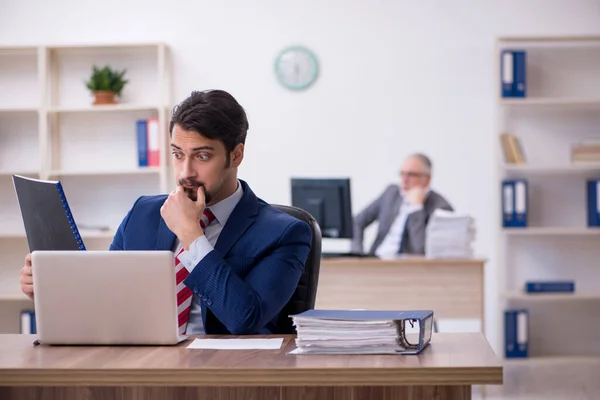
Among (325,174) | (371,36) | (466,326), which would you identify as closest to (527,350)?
(466,326)

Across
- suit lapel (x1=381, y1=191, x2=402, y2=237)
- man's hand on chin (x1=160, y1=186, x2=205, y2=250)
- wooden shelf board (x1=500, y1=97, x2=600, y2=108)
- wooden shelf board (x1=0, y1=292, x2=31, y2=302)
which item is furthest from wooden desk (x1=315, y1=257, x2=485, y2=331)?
man's hand on chin (x1=160, y1=186, x2=205, y2=250)

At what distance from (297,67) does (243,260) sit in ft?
13.4

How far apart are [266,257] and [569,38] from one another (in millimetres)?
4291

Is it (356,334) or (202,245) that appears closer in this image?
(356,334)

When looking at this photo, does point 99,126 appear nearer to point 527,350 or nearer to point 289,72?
point 289,72

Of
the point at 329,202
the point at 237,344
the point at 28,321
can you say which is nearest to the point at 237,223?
the point at 237,344

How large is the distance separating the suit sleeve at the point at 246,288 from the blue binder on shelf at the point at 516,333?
3.92 meters

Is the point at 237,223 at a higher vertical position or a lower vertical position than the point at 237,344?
higher

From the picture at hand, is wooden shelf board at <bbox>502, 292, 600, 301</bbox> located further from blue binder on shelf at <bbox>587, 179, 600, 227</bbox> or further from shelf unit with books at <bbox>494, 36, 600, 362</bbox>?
blue binder on shelf at <bbox>587, 179, 600, 227</bbox>

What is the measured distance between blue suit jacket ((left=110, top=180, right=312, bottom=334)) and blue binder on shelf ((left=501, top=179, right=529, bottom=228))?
143 inches

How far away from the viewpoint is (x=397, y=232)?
5918 mm

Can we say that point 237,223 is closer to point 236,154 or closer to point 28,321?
point 236,154

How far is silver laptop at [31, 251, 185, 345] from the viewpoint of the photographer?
6.08ft

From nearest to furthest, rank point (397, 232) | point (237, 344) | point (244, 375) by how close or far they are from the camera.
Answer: point (244, 375) → point (237, 344) → point (397, 232)
